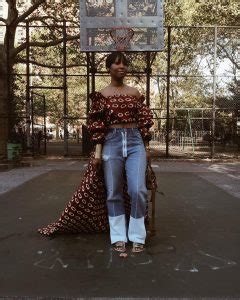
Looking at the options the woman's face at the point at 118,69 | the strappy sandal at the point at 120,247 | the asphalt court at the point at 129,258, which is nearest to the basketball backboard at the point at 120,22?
the asphalt court at the point at 129,258

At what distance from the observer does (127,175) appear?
410cm

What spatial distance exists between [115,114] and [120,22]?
34.8 feet

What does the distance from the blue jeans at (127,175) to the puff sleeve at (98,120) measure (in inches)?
2.9

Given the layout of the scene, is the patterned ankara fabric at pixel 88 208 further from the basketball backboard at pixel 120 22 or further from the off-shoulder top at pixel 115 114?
the basketball backboard at pixel 120 22

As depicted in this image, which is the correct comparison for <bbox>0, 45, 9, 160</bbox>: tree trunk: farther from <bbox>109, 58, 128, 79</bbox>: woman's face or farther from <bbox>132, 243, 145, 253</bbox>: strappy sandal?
<bbox>132, 243, 145, 253</bbox>: strappy sandal

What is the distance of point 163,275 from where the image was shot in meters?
3.38

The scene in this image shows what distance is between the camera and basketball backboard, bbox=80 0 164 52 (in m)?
14.0

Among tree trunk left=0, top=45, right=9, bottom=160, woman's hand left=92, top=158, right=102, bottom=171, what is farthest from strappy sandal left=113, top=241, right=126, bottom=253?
tree trunk left=0, top=45, right=9, bottom=160

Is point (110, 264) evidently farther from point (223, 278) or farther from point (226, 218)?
point (226, 218)

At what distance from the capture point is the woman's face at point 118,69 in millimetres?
4129

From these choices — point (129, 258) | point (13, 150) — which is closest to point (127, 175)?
point (129, 258)

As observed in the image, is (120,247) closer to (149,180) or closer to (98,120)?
(149,180)

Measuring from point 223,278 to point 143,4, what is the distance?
1229 cm

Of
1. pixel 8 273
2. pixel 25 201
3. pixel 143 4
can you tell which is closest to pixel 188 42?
pixel 143 4
